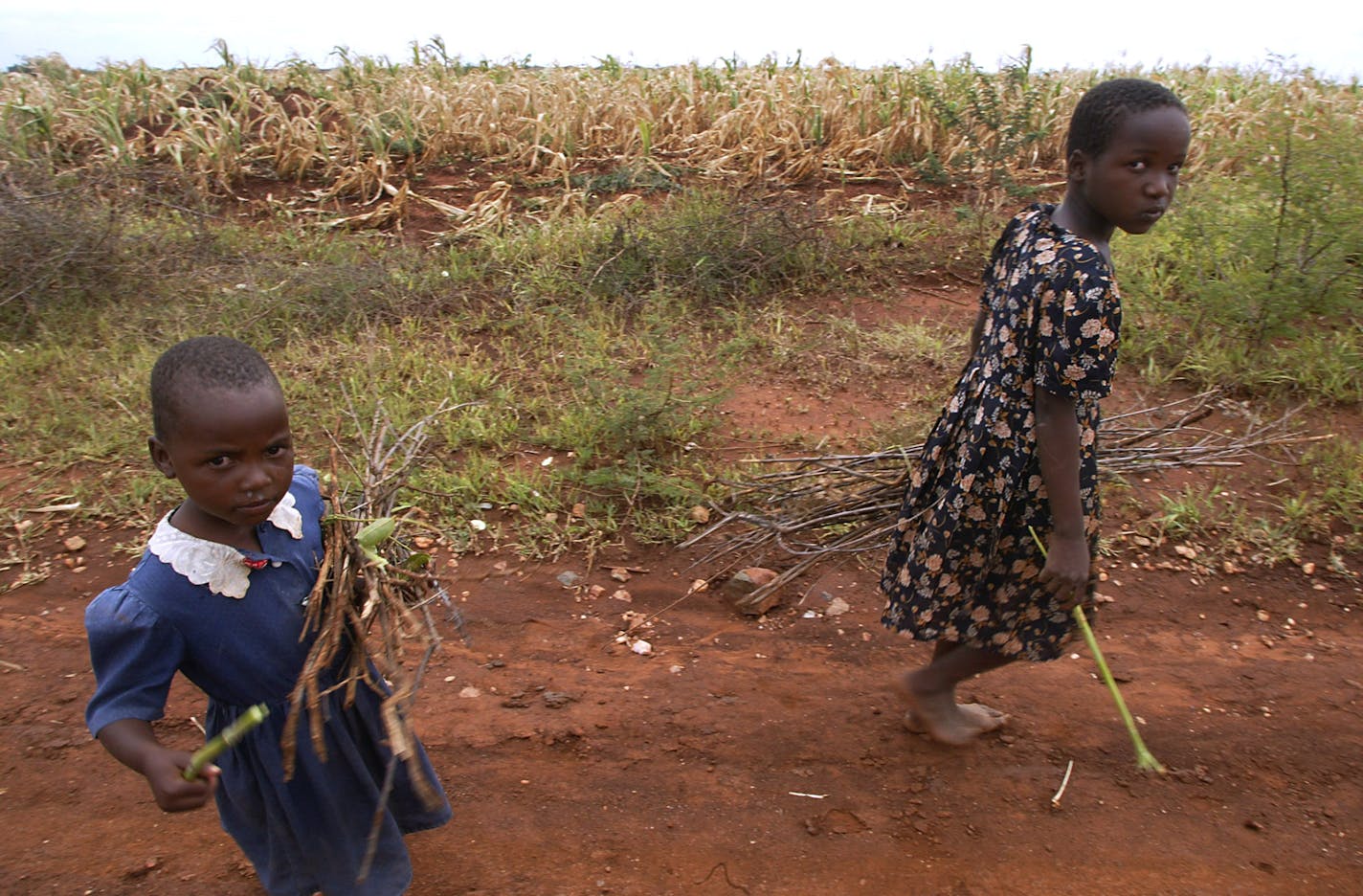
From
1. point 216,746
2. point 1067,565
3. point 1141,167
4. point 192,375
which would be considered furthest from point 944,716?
point 192,375

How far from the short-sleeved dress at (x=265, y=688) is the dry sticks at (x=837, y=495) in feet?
4.76

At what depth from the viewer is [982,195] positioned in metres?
5.69

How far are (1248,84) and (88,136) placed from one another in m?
8.48

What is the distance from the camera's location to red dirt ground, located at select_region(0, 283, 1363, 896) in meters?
2.31

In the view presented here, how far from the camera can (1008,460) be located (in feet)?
7.05

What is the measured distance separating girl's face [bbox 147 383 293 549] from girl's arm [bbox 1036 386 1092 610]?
1.44 meters

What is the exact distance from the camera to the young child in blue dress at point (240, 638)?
1574mm

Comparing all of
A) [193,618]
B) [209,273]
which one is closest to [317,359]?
[209,273]

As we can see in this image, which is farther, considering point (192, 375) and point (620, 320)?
point (620, 320)

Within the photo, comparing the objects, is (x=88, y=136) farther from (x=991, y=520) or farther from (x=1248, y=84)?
(x=1248, y=84)

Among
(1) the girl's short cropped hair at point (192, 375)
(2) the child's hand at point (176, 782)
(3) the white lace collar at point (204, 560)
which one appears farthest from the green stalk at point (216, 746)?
(1) the girl's short cropped hair at point (192, 375)

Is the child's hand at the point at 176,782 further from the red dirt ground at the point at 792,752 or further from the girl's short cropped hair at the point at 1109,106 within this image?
the girl's short cropped hair at the point at 1109,106

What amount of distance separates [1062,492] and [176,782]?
1.69 m

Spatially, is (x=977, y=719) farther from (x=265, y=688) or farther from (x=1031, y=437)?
(x=265, y=688)
